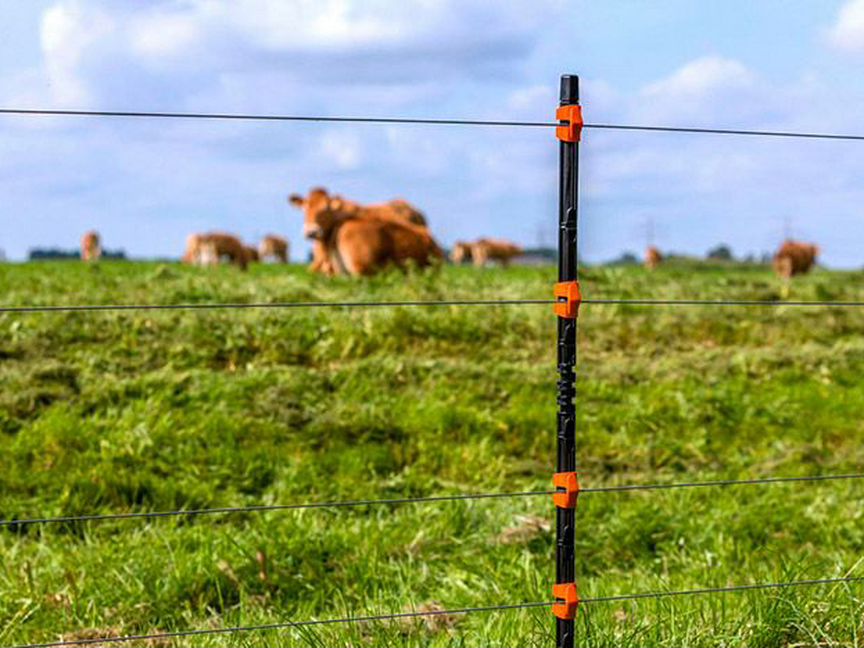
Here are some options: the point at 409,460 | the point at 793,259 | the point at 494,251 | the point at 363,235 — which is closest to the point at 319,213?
the point at 363,235

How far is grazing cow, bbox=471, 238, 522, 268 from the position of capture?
1709 inches

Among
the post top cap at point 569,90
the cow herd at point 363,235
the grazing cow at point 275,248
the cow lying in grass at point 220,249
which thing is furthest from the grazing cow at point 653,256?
the post top cap at point 569,90

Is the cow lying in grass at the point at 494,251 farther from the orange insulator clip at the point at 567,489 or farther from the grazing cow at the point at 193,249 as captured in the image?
the orange insulator clip at the point at 567,489

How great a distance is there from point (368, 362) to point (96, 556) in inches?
122

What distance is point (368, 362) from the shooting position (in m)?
7.91

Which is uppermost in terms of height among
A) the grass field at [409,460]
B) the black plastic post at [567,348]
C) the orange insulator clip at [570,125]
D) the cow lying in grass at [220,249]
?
the cow lying in grass at [220,249]

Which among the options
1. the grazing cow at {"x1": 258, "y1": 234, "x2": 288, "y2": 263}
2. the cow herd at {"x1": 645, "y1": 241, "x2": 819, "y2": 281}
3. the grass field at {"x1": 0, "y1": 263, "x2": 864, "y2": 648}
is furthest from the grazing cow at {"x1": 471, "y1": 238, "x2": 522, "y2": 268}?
the grass field at {"x1": 0, "y1": 263, "x2": 864, "y2": 648}

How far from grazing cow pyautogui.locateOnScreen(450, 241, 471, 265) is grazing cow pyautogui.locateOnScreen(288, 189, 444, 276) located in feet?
109

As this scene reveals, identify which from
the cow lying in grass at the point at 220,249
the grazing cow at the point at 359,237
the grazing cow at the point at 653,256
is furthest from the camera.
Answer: the grazing cow at the point at 653,256

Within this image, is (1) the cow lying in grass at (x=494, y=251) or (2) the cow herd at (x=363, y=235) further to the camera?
(1) the cow lying in grass at (x=494, y=251)

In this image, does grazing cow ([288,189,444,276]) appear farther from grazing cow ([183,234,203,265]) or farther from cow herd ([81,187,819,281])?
grazing cow ([183,234,203,265])

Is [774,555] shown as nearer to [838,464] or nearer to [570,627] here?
[838,464]

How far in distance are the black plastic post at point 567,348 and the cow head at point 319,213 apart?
9.62m

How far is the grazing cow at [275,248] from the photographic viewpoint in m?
40.8
